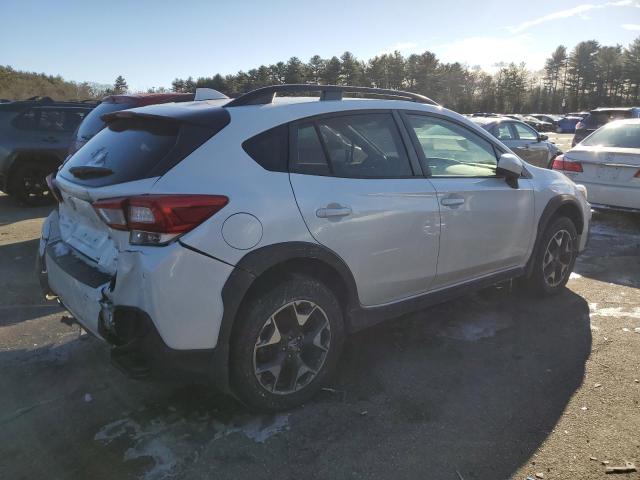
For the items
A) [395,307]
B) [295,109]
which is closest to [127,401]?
[395,307]

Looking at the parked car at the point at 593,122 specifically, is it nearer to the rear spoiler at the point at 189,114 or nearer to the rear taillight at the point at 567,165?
the rear taillight at the point at 567,165

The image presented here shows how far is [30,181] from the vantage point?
899cm

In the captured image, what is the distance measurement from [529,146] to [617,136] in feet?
11.5

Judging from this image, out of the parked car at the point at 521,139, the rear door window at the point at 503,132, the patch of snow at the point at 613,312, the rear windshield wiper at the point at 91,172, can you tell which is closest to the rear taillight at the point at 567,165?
the parked car at the point at 521,139

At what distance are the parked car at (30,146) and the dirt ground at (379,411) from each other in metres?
5.35

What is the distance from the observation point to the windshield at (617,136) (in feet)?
24.9

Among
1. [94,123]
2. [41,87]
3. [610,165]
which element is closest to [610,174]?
[610,165]

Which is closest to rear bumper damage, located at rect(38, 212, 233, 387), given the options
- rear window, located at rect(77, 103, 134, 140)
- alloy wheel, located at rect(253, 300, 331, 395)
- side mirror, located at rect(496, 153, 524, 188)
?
alloy wheel, located at rect(253, 300, 331, 395)

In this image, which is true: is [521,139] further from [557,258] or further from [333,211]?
[333,211]

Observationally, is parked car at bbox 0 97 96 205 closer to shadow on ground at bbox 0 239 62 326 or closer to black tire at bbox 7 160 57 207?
black tire at bbox 7 160 57 207

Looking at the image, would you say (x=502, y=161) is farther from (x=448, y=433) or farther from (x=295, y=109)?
(x=448, y=433)

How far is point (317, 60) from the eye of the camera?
59656 millimetres

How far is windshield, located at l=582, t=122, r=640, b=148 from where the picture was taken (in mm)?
7577

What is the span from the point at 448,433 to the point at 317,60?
60.9 meters
